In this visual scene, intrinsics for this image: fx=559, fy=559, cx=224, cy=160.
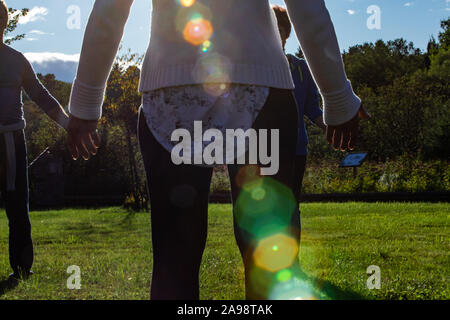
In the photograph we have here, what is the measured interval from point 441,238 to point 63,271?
16.3 ft

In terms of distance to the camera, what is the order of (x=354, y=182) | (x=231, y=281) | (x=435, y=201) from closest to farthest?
(x=231, y=281)
(x=435, y=201)
(x=354, y=182)

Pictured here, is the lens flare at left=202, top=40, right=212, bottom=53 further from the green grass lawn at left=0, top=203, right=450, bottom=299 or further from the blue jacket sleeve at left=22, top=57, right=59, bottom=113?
the blue jacket sleeve at left=22, top=57, right=59, bottom=113

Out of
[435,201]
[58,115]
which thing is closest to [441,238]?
[58,115]

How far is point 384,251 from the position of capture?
6262 mm

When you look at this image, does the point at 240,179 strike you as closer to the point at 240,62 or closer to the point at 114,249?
the point at 240,62

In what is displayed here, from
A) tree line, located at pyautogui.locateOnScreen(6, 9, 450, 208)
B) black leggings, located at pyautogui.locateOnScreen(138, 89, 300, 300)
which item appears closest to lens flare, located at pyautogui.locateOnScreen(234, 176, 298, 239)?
black leggings, located at pyautogui.locateOnScreen(138, 89, 300, 300)

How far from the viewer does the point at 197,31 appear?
5.82 ft

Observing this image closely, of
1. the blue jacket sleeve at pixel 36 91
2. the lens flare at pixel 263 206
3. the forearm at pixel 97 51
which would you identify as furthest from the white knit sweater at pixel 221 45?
the blue jacket sleeve at pixel 36 91

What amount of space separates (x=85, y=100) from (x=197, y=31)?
519 mm

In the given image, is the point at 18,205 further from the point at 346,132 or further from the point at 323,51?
the point at 323,51

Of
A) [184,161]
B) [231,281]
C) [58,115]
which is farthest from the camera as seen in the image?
[231,281]

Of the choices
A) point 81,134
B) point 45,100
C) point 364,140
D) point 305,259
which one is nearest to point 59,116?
point 45,100

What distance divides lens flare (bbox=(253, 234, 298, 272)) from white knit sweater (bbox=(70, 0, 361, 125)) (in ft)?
1.72

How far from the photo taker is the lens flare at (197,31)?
69.5 inches
